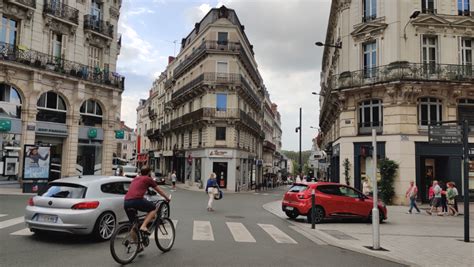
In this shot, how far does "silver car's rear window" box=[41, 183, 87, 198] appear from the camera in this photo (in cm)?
871

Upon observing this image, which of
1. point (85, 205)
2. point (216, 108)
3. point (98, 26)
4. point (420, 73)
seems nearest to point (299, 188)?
point (85, 205)

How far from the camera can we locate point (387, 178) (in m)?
23.1

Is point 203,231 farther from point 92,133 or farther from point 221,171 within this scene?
point 221,171

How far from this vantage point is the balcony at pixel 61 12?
2707 centimetres

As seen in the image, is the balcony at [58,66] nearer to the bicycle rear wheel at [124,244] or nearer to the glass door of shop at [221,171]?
the glass door of shop at [221,171]

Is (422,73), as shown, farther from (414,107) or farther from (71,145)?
(71,145)

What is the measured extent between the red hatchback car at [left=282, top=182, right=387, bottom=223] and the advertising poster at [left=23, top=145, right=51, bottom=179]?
15.2m

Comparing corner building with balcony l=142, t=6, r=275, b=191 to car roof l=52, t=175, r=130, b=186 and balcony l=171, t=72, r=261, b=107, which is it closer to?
balcony l=171, t=72, r=261, b=107

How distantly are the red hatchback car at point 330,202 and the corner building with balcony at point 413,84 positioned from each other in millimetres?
9936

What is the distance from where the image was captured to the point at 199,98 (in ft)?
142

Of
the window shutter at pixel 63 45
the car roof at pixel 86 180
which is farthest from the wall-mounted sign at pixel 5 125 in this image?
the car roof at pixel 86 180

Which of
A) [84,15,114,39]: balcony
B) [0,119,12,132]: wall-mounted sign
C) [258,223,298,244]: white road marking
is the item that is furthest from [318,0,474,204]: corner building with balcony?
[0,119,12,132]: wall-mounted sign

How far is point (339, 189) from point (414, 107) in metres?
11.7

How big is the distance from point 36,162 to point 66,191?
1544cm
